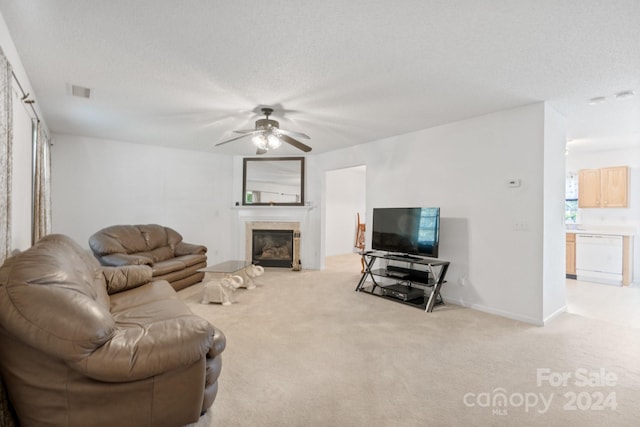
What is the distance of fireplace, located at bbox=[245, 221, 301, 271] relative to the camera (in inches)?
260

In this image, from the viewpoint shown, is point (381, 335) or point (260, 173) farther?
point (260, 173)

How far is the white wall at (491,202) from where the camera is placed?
3.47 m

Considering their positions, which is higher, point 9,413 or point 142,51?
point 142,51

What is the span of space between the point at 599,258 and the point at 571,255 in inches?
15.5

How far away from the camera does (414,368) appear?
2.43m

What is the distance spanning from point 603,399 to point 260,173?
6.04 meters

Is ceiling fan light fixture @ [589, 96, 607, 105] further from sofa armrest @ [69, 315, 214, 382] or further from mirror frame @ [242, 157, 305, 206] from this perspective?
mirror frame @ [242, 157, 305, 206]

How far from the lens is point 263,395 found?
2.06 metres

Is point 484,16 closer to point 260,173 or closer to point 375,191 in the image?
point 375,191

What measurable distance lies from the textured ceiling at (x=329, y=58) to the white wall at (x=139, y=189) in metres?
1.32

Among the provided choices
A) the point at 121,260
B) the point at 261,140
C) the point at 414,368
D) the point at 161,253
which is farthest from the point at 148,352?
the point at 161,253

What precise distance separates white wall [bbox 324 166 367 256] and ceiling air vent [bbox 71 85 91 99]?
570cm

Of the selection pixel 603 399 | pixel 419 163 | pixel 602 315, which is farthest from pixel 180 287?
pixel 602 315

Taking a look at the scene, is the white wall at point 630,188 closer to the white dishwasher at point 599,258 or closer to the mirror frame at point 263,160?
the white dishwasher at point 599,258
